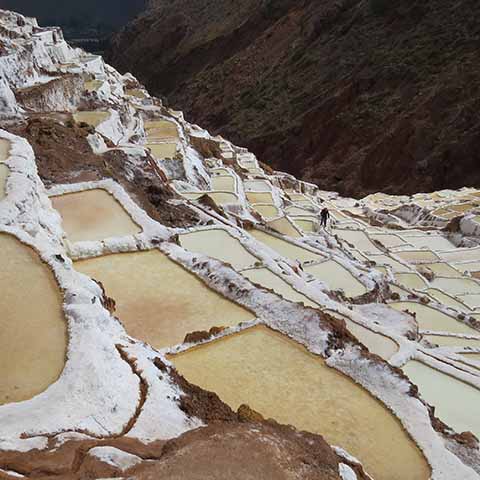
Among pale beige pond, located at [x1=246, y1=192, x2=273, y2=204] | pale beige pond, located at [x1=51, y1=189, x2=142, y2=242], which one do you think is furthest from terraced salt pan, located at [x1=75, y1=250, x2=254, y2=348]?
pale beige pond, located at [x1=246, y1=192, x2=273, y2=204]

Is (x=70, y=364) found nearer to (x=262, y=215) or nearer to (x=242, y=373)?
(x=242, y=373)

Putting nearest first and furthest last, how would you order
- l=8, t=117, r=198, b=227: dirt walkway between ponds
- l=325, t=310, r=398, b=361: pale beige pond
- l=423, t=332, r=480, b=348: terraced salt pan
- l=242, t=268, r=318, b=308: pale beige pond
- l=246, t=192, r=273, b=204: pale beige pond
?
l=325, t=310, r=398, b=361: pale beige pond, l=242, t=268, r=318, b=308: pale beige pond, l=8, t=117, r=198, b=227: dirt walkway between ponds, l=423, t=332, r=480, b=348: terraced salt pan, l=246, t=192, r=273, b=204: pale beige pond

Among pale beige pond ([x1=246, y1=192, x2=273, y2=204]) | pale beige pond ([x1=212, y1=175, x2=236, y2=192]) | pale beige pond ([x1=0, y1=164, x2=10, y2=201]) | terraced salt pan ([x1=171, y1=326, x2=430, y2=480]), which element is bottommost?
pale beige pond ([x1=246, y1=192, x2=273, y2=204])

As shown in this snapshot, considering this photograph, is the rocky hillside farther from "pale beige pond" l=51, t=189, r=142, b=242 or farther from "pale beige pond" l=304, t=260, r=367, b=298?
"pale beige pond" l=51, t=189, r=142, b=242

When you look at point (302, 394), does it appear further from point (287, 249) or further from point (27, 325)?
point (287, 249)

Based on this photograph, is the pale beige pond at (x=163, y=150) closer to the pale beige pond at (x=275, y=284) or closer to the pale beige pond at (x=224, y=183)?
the pale beige pond at (x=224, y=183)

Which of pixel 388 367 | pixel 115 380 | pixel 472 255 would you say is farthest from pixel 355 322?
pixel 472 255

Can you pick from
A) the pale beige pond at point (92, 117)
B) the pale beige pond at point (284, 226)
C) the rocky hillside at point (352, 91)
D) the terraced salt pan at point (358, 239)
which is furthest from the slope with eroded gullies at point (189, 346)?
the rocky hillside at point (352, 91)
